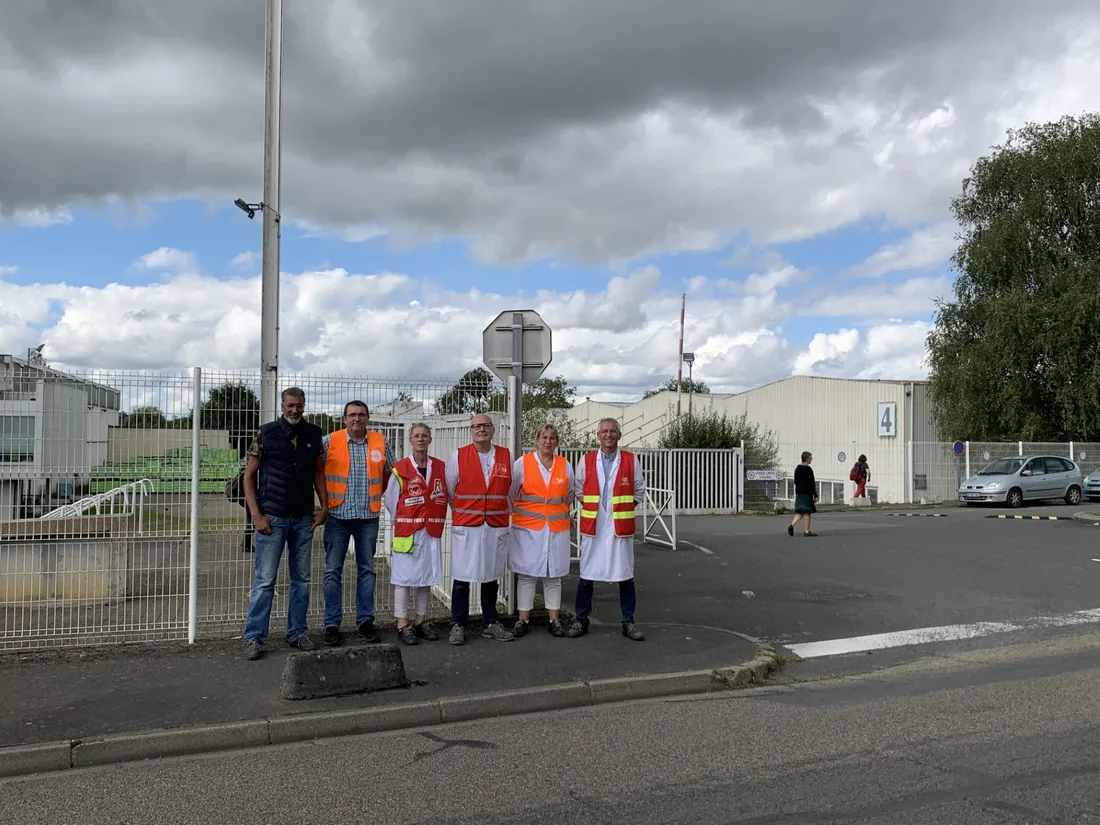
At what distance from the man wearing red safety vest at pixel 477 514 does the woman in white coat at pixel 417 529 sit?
5.6 inches

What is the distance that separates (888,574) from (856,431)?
26382 millimetres

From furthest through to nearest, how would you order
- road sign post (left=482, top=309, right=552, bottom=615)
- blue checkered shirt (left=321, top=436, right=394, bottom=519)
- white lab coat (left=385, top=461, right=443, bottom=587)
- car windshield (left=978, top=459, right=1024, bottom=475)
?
1. car windshield (left=978, top=459, right=1024, bottom=475)
2. road sign post (left=482, top=309, right=552, bottom=615)
3. white lab coat (left=385, top=461, right=443, bottom=587)
4. blue checkered shirt (left=321, top=436, right=394, bottom=519)

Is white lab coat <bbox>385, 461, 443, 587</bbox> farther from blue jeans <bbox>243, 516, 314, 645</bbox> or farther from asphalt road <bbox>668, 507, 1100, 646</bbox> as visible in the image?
asphalt road <bbox>668, 507, 1100, 646</bbox>

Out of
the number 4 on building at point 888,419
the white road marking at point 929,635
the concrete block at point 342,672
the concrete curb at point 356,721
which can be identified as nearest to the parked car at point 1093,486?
the number 4 on building at point 888,419

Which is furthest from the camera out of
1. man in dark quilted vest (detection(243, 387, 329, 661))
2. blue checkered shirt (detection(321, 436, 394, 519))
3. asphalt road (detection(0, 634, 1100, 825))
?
blue checkered shirt (detection(321, 436, 394, 519))

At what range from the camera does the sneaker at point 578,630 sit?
809cm

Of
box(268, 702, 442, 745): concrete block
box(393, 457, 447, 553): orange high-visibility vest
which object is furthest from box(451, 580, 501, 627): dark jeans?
box(268, 702, 442, 745): concrete block

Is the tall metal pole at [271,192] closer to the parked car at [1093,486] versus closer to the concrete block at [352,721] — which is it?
the concrete block at [352,721]

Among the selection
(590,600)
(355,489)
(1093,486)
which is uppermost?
(355,489)

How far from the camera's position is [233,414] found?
25.4 feet

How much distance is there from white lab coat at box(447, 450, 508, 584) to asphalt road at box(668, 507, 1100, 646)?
2.69m

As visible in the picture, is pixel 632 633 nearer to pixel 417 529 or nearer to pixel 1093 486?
pixel 417 529

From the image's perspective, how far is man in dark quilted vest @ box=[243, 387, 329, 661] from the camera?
7305 millimetres

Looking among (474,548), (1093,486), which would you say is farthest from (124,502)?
(1093,486)
